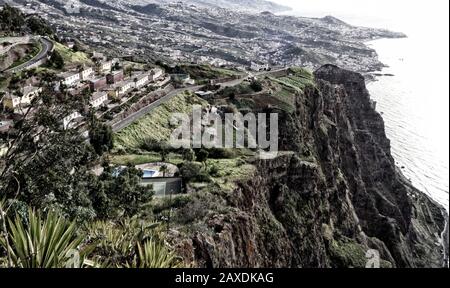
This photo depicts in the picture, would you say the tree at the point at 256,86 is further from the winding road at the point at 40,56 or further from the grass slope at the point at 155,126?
the winding road at the point at 40,56

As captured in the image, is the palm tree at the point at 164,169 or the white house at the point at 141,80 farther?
the white house at the point at 141,80

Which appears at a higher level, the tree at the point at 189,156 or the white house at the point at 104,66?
the tree at the point at 189,156

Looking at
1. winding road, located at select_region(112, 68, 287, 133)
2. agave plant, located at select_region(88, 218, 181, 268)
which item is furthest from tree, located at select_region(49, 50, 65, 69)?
agave plant, located at select_region(88, 218, 181, 268)

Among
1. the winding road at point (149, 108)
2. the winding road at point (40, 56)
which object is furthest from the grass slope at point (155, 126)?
the winding road at point (40, 56)

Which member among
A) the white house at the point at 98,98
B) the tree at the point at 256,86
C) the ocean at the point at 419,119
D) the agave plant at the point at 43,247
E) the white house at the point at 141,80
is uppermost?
the agave plant at the point at 43,247

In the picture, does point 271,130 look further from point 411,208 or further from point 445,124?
point 445,124

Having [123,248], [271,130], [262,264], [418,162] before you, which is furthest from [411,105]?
[123,248]

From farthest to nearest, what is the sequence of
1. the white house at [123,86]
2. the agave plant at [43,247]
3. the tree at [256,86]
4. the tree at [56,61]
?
the tree at [256,86] → the tree at [56,61] → the white house at [123,86] → the agave plant at [43,247]
